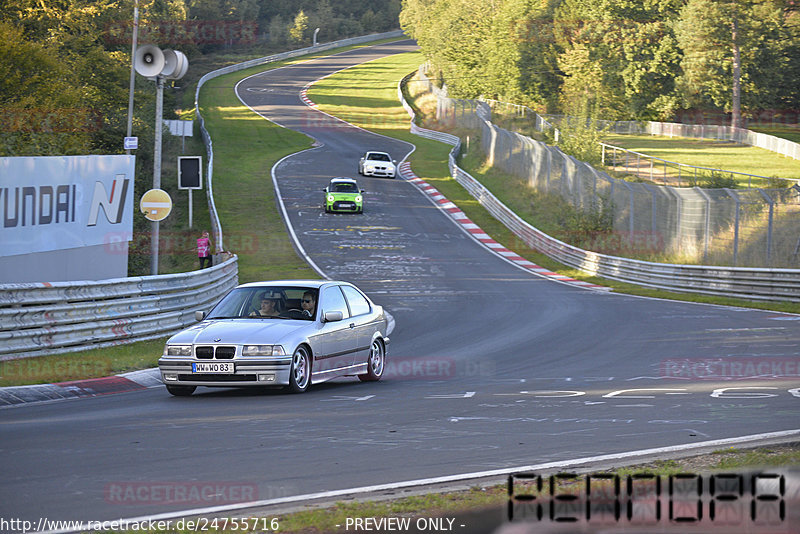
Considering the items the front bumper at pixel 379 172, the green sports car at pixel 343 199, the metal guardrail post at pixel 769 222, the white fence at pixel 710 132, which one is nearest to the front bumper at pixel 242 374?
the metal guardrail post at pixel 769 222

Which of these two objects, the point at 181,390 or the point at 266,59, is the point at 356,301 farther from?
the point at 266,59

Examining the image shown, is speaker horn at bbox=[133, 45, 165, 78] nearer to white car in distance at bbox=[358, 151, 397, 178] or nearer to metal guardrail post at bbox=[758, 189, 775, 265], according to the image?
metal guardrail post at bbox=[758, 189, 775, 265]

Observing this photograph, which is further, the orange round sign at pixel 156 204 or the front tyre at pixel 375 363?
the orange round sign at pixel 156 204

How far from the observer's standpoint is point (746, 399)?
34.8 feet

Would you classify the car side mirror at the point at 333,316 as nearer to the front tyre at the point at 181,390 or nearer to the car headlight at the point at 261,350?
the car headlight at the point at 261,350

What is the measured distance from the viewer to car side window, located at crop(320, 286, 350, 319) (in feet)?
40.9

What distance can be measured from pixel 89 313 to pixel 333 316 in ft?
16.8

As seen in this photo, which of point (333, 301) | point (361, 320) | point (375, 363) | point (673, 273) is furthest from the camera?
point (673, 273)

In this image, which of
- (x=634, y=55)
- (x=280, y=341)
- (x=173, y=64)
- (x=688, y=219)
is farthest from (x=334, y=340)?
(x=634, y=55)

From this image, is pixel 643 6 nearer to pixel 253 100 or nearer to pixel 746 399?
pixel 253 100

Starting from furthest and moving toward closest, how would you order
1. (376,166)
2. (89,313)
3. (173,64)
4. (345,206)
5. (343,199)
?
(376,166)
(345,206)
(343,199)
(173,64)
(89,313)

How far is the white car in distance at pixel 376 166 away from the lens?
5619 centimetres

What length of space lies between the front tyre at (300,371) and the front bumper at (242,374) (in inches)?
5.0

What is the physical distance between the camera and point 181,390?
37.9 ft
